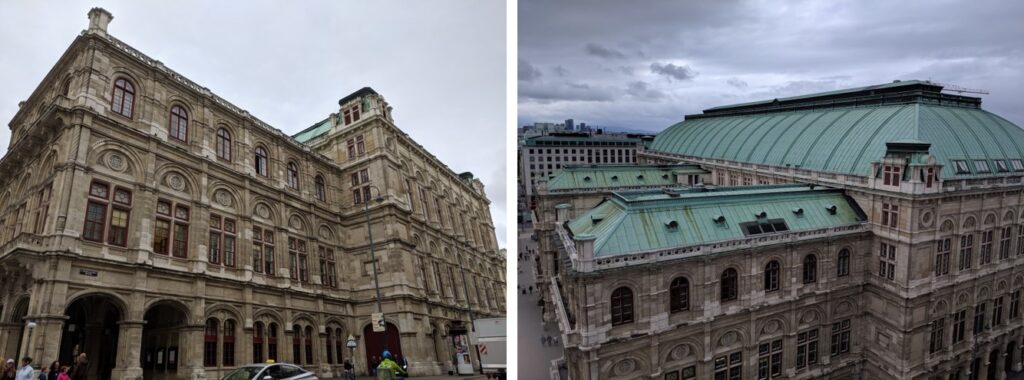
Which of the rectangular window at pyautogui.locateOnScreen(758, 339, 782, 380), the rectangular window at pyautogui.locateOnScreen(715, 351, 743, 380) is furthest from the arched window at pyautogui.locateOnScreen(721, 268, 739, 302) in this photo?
the rectangular window at pyautogui.locateOnScreen(758, 339, 782, 380)

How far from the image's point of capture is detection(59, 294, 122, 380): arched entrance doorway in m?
10.8

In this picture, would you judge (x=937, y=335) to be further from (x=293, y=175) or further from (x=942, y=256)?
(x=293, y=175)

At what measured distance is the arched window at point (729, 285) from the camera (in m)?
12.8

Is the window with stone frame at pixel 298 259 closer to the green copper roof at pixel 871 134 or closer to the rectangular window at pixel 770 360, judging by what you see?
the rectangular window at pixel 770 360

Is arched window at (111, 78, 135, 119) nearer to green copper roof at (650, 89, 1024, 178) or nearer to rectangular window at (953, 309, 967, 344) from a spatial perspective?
green copper roof at (650, 89, 1024, 178)

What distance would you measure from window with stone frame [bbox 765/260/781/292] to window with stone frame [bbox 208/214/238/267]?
14056mm

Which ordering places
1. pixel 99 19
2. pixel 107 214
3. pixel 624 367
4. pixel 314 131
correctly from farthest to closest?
pixel 314 131
pixel 624 367
pixel 99 19
pixel 107 214

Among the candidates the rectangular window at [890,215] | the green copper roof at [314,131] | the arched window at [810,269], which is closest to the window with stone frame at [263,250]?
the green copper roof at [314,131]

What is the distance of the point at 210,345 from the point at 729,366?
42.7 feet

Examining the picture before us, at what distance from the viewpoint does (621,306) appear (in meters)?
11.5

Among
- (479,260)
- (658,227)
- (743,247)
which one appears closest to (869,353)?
(743,247)

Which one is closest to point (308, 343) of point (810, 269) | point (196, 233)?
point (196, 233)

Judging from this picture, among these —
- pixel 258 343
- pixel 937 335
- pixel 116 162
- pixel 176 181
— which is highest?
pixel 116 162

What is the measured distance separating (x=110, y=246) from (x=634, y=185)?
20306 mm
